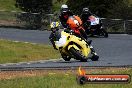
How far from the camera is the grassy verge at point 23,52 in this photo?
2198cm

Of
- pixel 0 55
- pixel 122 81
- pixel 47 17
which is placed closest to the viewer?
pixel 122 81

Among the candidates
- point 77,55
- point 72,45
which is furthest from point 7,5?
point 77,55

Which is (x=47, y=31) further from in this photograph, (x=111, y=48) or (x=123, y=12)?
(x=111, y=48)

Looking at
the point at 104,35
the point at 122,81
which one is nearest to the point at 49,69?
the point at 122,81

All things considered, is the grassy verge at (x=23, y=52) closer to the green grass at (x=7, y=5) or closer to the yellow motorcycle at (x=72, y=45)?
the yellow motorcycle at (x=72, y=45)

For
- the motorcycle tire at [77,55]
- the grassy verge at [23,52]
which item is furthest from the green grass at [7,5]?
the motorcycle tire at [77,55]

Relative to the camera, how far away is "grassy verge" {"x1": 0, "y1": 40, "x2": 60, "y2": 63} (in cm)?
2198

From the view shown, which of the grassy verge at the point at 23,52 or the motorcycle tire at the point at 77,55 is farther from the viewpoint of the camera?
the grassy verge at the point at 23,52

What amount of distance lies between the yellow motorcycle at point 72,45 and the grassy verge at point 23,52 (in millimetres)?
3705

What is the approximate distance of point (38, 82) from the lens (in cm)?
988

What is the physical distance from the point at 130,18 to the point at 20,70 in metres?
24.8

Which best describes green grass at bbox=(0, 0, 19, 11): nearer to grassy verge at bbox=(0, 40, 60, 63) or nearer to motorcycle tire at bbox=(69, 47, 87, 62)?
grassy verge at bbox=(0, 40, 60, 63)

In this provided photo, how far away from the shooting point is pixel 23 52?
23812mm

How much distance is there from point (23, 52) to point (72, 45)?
6.52 m
